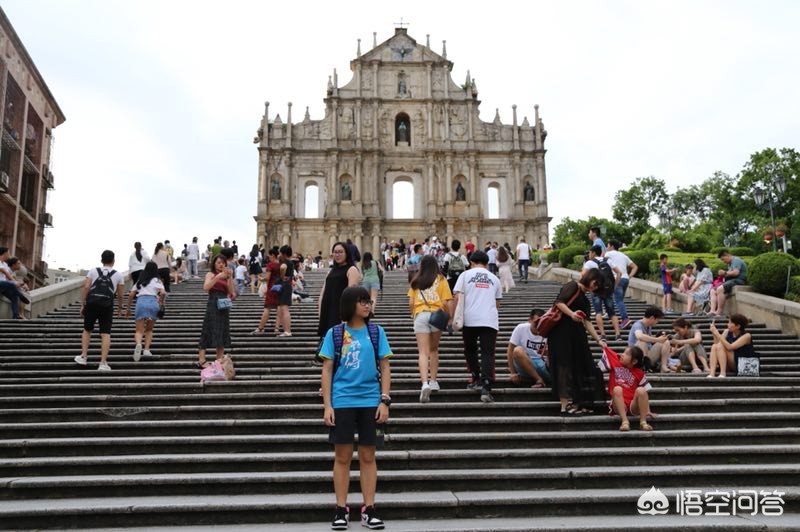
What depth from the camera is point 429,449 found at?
623 cm

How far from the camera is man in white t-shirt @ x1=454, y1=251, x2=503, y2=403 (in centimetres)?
711

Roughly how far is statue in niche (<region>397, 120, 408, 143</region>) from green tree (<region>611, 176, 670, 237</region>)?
29.6 metres

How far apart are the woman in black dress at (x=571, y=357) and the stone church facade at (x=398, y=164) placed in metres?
31.3

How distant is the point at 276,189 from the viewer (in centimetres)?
3878

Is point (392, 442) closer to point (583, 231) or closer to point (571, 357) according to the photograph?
point (571, 357)

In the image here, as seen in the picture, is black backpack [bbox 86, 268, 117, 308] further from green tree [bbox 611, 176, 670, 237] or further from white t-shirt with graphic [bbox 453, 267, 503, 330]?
green tree [bbox 611, 176, 670, 237]

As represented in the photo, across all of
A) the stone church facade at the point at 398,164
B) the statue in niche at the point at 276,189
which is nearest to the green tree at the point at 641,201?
the stone church facade at the point at 398,164

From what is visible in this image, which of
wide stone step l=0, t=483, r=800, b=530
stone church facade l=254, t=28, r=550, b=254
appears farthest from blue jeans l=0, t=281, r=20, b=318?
stone church facade l=254, t=28, r=550, b=254

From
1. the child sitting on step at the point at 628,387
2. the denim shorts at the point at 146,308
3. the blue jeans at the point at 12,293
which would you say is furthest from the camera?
the blue jeans at the point at 12,293

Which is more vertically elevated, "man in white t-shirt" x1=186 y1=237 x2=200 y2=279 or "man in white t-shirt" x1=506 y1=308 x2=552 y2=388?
"man in white t-shirt" x1=186 y1=237 x2=200 y2=279

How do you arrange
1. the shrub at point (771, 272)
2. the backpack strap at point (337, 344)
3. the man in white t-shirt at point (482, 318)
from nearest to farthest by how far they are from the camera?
the backpack strap at point (337, 344) → the man in white t-shirt at point (482, 318) → the shrub at point (771, 272)

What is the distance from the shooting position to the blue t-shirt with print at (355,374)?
4621 millimetres

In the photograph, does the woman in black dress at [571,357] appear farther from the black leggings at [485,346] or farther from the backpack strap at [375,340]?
the backpack strap at [375,340]

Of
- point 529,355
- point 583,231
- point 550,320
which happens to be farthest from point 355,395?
point 583,231
